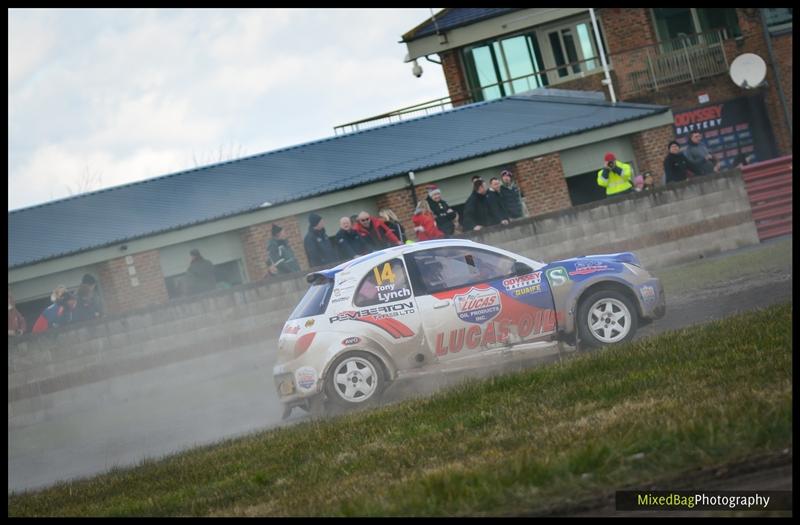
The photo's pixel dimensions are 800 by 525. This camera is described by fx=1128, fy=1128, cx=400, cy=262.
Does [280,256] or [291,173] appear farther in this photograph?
[291,173]

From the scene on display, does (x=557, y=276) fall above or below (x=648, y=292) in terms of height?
above

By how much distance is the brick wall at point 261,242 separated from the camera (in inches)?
1053

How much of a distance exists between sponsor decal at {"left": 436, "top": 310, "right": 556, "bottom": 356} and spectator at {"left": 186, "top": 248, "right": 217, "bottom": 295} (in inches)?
355

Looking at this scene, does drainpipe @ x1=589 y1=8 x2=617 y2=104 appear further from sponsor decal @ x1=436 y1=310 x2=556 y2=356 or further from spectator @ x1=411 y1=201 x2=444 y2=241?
sponsor decal @ x1=436 y1=310 x2=556 y2=356

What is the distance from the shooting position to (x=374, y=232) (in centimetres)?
1880

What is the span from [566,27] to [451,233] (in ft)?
70.8

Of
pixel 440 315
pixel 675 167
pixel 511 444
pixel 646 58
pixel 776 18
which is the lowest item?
pixel 511 444

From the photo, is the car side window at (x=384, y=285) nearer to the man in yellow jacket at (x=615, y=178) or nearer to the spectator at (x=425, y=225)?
the spectator at (x=425, y=225)

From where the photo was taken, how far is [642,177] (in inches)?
925

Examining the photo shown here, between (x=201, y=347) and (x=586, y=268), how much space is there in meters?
7.79

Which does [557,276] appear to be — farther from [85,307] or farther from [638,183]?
[638,183]

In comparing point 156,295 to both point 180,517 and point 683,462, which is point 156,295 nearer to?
point 180,517

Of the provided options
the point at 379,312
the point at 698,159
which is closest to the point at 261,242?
the point at 698,159

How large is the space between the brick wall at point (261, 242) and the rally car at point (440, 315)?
14.2 m
